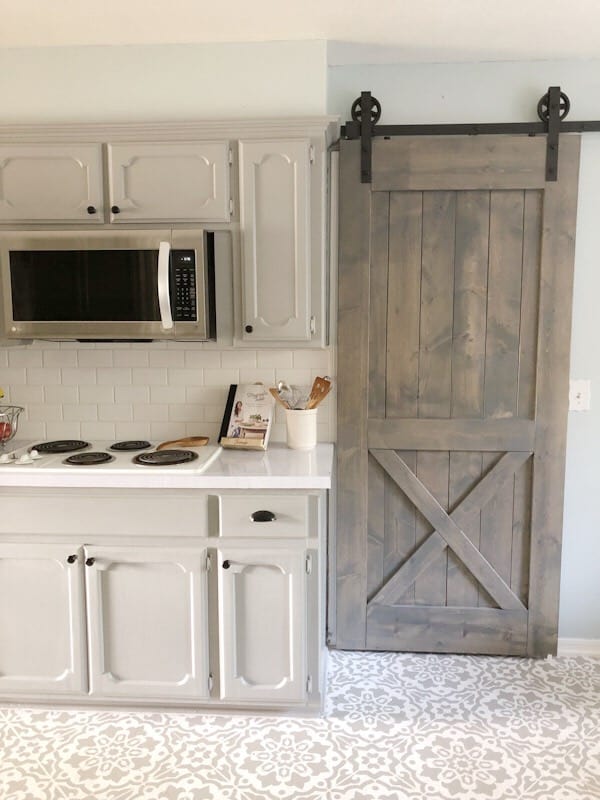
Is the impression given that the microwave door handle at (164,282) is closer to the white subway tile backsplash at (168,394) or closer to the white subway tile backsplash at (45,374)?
the white subway tile backsplash at (168,394)

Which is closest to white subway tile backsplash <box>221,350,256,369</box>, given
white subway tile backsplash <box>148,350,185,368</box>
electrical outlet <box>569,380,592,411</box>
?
white subway tile backsplash <box>148,350,185,368</box>

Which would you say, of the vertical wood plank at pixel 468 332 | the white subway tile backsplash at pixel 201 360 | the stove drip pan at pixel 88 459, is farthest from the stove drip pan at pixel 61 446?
the vertical wood plank at pixel 468 332

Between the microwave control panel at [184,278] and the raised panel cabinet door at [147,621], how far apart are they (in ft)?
2.94

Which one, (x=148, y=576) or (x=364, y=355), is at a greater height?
(x=364, y=355)

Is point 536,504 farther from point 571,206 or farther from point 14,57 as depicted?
point 14,57

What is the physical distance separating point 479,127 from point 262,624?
2.09m

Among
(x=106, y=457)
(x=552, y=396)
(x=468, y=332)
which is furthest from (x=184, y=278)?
(x=552, y=396)

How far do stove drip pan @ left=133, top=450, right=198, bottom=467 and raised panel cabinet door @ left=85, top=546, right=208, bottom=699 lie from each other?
303mm

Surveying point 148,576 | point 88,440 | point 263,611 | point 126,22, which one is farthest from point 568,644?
point 126,22

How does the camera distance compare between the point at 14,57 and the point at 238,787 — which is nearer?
the point at 238,787

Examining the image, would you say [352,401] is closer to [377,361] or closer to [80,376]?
[377,361]

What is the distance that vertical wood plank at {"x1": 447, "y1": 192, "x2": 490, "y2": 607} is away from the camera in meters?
2.78

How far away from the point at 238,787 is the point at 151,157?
2.20 meters

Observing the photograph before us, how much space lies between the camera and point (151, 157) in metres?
2.59
